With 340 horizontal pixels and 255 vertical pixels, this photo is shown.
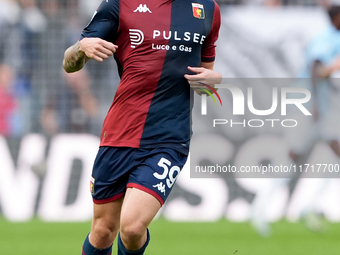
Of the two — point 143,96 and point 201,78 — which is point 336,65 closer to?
point 201,78

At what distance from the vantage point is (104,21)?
417 cm

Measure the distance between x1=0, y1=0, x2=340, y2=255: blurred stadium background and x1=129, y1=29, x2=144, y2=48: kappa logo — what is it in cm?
392

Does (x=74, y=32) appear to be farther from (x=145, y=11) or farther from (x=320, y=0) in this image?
(x=145, y=11)

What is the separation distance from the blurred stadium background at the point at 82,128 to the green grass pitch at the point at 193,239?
27mm

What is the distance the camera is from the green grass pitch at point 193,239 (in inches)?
260

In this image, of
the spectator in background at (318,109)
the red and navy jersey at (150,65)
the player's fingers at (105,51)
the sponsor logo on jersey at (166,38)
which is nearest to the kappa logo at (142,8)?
the red and navy jersey at (150,65)

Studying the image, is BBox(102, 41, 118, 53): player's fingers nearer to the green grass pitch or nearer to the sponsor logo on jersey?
the sponsor logo on jersey

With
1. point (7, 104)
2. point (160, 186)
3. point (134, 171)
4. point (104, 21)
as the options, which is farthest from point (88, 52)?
point (7, 104)

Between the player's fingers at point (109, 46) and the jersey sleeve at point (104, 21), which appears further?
the jersey sleeve at point (104, 21)

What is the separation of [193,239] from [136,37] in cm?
378

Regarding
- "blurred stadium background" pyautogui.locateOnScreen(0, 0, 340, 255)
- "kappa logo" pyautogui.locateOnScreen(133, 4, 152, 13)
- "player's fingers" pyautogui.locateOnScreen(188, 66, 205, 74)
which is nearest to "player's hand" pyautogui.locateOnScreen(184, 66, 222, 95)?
"player's fingers" pyautogui.locateOnScreen(188, 66, 205, 74)

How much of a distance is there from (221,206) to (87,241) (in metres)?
5.04

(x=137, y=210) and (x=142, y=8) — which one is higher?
(x=142, y=8)

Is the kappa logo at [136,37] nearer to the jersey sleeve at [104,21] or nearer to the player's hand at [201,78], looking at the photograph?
the jersey sleeve at [104,21]
